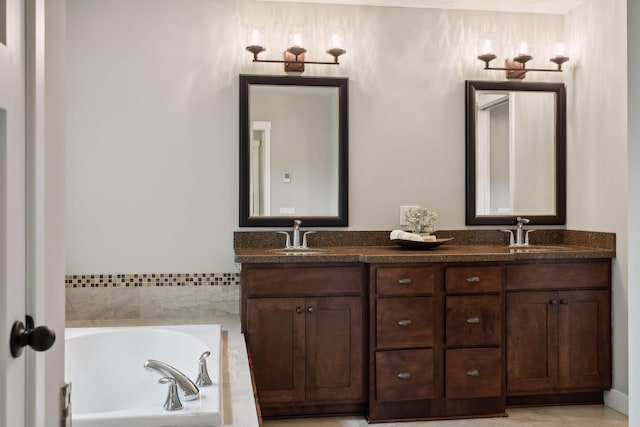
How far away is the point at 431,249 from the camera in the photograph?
353 centimetres

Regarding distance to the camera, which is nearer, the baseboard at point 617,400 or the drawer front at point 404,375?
the drawer front at point 404,375

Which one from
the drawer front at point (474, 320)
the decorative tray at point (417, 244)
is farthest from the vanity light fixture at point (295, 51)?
the drawer front at point (474, 320)

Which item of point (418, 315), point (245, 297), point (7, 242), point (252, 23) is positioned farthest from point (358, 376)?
point (7, 242)

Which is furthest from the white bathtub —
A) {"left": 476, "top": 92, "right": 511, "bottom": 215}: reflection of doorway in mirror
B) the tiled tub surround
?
{"left": 476, "top": 92, "right": 511, "bottom": 215}: reflection of doorway in mirror

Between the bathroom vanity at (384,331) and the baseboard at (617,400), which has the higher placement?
the bathroom vanity at (384,331)

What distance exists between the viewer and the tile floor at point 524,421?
3188mm

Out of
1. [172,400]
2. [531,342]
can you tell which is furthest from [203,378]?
[531,342]

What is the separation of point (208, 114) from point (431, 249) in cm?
155

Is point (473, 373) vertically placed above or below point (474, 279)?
below

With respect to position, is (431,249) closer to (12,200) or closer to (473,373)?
(473,373)

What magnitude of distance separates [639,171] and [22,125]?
1.22 metres

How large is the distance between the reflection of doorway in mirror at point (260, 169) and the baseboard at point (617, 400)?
2248 mm

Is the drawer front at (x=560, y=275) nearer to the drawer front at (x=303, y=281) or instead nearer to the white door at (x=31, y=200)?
the drawer front at (x=303, y=281)

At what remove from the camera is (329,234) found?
3746 millimetres
